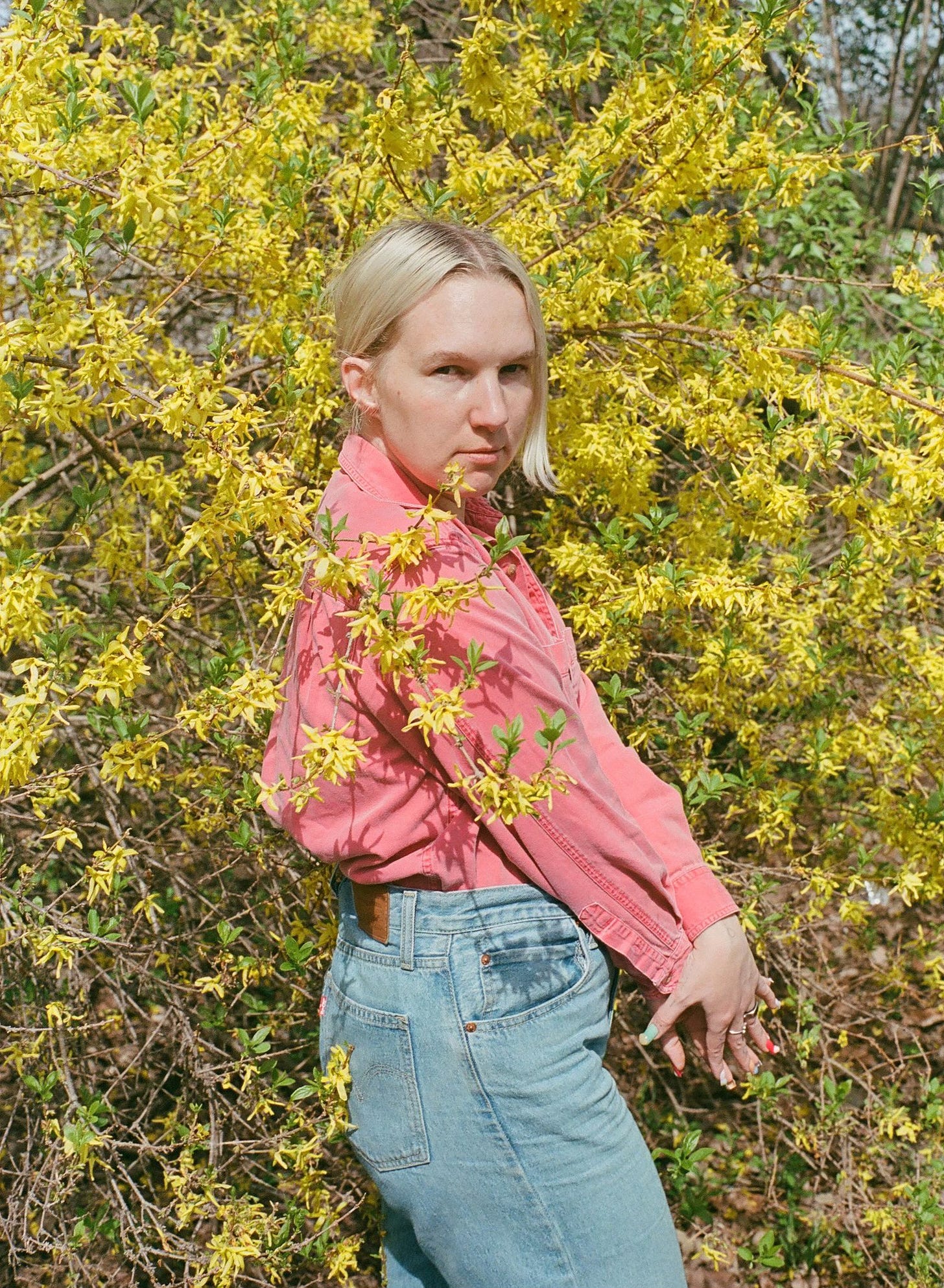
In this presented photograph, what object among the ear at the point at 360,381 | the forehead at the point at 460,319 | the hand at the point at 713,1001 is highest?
the forehead at the point at 460,319

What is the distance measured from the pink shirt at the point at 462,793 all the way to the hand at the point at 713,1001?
4cm

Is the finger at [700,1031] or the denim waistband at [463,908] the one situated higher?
the denim waistband at [463,908]

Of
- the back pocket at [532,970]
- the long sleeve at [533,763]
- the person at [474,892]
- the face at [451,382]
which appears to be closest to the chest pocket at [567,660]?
the person at [474,892]

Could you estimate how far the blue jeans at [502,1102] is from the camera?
146 cm

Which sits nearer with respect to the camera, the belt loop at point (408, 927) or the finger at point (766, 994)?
the belt loop at point (408, 927)

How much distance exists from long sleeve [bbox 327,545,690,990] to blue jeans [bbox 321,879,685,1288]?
0.05 m

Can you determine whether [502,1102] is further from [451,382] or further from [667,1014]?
[451,382]

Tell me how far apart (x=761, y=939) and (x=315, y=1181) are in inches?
44.4

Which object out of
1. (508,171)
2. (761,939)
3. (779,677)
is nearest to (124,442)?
(508,171)

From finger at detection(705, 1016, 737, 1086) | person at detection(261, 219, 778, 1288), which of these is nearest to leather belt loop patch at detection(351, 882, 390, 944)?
person at detection(261, 219, 778, 1288)

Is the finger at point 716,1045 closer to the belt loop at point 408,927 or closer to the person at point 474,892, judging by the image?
the person at point 474,892

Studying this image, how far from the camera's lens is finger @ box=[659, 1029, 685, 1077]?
1.69m

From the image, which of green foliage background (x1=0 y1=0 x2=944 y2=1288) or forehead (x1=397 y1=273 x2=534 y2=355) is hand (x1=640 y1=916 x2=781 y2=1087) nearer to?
green foliage background (x1=0 y1=0 x2=944 y2=1288)

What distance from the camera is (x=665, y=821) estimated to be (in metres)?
1.78
